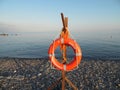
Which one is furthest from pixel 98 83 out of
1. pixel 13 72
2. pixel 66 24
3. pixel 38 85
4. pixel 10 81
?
pixel 13 72

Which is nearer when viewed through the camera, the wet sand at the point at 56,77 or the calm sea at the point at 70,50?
the wet sand at the point at 56,77

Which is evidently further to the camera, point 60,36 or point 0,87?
point 0,87

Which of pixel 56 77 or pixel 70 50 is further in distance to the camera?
pixel 70 50

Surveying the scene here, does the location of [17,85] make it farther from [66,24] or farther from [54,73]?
[66,24]

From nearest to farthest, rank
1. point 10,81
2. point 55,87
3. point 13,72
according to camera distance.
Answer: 1. point 55,87
2. point 10,81
3. point 13,72

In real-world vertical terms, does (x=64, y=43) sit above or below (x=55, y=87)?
above

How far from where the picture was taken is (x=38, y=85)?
8.30 meters

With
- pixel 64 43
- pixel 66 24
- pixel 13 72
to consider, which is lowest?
pixel 13 72

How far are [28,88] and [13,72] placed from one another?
3.13 meters

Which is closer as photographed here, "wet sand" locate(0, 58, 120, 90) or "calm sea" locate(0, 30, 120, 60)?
"wet sand" locate(0, 58, 120, 90)

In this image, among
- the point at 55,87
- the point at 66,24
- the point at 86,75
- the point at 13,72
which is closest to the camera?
the point at 66,24

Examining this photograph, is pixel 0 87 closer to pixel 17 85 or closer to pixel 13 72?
pixel 17 85

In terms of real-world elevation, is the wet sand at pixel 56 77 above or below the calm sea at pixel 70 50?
above

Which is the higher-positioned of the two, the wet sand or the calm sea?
the wet sand
